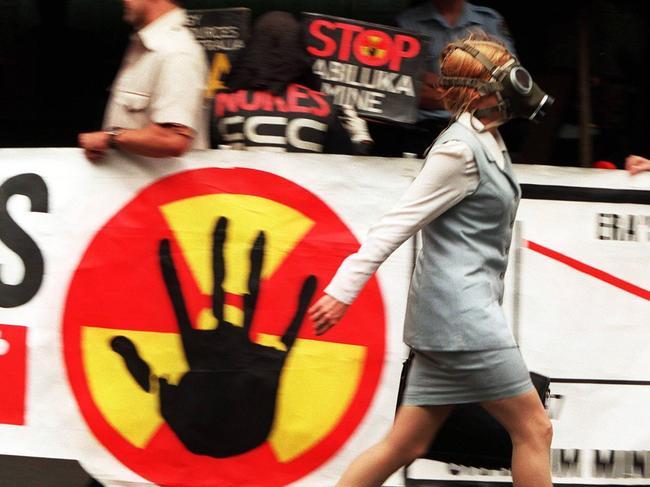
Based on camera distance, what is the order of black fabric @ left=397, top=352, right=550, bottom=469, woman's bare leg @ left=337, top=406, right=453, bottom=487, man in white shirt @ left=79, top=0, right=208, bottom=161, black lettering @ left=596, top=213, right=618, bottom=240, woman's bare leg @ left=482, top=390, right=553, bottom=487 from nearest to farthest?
woman's bare leg @ left=482, top=390, right=553, bottom=487
woman's bare leg @ left=337, top=406, right=453, bottom=487
black fabric @ left=397, top=352, right=550, bottom=469
man in white shirt @ left=79, top=0, right=208, bottom=161
black lettering @ left=596, top=213, right=618, bottom=240

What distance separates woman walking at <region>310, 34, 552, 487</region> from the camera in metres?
4.28

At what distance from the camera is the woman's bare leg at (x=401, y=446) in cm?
449

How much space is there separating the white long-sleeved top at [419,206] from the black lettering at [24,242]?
149 centimetres

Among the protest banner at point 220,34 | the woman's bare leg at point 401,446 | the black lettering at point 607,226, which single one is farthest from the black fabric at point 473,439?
the protest banner at point 220,34

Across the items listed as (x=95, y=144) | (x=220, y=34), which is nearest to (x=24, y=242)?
(x=95, y=144)

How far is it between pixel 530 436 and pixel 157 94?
197cm

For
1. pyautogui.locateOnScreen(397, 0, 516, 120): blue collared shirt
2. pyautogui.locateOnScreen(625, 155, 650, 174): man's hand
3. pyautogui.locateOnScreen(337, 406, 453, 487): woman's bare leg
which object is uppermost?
pyautogui.locateOnScreen(397, 0, 516, 120): blue collared shirt

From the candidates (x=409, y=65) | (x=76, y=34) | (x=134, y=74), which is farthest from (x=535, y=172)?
(x=76, y=34)

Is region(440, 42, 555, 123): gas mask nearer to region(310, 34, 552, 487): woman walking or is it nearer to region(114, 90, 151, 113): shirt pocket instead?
region(310, 34, 552, 487): woman walking

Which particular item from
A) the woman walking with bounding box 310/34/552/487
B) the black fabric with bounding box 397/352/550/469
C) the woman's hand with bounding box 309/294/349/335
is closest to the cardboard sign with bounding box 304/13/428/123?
the woman walking with bounding box 310/34/552/487

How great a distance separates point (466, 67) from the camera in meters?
4.36

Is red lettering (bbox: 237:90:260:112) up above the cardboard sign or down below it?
below

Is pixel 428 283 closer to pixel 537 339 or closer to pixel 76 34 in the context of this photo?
pixel 537 339

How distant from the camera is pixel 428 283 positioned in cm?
438
